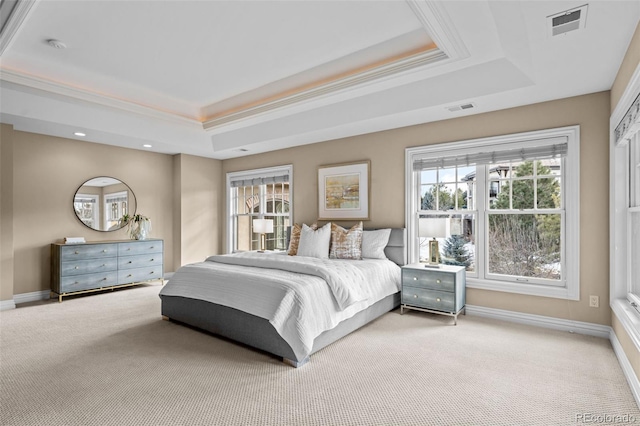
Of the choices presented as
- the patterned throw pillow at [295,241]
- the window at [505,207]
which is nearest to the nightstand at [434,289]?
Result: the window at [505,207]

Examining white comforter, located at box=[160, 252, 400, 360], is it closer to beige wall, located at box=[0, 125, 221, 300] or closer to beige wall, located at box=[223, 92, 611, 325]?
beige wall, located at box=[223, 92, 611, 325]

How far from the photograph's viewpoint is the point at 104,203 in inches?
225

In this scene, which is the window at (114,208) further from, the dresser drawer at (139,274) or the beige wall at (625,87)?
the beige wall at (625,87)

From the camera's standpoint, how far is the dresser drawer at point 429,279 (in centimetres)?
379

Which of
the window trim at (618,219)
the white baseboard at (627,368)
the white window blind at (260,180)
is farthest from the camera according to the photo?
the white window blind at (260,180)

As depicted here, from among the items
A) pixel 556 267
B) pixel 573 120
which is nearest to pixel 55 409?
pixel 556 267

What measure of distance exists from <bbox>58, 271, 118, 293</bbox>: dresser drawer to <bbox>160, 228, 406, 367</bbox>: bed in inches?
75.1

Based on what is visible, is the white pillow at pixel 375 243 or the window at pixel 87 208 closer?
the white pillow at pixel 375 243

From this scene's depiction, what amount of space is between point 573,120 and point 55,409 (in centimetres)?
488

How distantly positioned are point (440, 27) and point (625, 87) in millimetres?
1440

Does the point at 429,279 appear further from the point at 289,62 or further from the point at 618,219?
the point at 289,62

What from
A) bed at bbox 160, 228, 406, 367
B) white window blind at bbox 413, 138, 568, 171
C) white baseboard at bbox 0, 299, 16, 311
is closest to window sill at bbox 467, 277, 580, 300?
bed at bbox 160, 228, 406, 367

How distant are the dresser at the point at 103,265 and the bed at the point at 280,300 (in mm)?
1927

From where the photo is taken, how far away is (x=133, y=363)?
279cm
